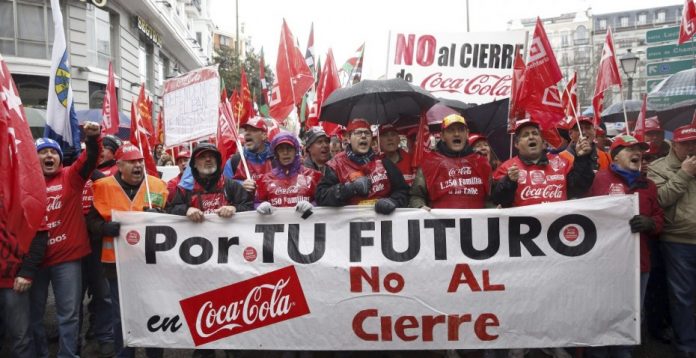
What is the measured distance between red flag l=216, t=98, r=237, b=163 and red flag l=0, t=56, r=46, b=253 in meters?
2.21

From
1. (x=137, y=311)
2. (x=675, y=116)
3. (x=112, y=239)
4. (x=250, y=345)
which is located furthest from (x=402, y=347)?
(x=675, y=116)

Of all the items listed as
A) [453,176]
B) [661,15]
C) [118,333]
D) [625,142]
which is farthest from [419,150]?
[661,15]

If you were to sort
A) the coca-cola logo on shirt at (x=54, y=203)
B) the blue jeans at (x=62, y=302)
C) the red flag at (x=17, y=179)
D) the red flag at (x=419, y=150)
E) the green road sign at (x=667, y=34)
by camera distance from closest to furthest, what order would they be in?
the red flag at (x=17, y=179)
the blue jeans at (x=62, y=302)
the coca-cola logo on shirt at (x=54, y=203)
the red flag at (x=419, y=150)
the green road sign at (x=667, y=34)

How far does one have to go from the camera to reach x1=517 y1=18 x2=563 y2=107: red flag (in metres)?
4.73

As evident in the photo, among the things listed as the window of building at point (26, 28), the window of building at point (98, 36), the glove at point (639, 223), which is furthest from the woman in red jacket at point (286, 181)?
the window of building at point (98, 36)

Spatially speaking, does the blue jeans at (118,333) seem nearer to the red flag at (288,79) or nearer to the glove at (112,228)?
the glove at (112,228)

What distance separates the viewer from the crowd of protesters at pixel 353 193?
410 cm

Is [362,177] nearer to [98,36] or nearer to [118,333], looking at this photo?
[118,333]

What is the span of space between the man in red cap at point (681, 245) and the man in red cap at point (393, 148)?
79.7 inches

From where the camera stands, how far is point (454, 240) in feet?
13.2

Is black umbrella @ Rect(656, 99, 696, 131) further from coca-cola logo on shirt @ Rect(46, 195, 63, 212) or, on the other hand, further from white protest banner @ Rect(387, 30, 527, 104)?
coca-cola logo on shirt @ Rect(46, 195, 63, 212)

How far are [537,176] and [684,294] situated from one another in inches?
63.5

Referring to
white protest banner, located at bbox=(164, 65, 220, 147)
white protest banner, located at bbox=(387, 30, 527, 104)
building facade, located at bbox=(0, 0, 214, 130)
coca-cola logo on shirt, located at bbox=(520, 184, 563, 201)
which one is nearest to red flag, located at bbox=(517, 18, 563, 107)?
coca-cola logo on shirt, located at bbox=(520, 184, 563, 201)

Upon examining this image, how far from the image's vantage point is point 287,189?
14.7 ft
